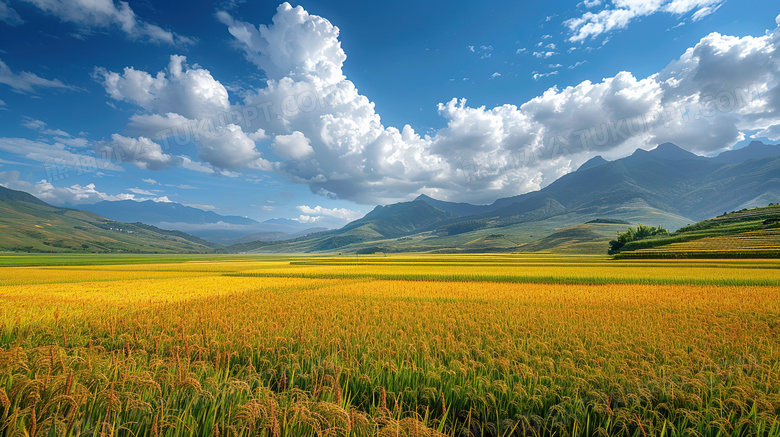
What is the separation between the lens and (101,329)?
384 inches

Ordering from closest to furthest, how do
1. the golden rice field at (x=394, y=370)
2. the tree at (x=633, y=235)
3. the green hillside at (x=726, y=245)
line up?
1. the golden rice field at (x=394, y=370)
2. the green hillside at (x=726, y=245)
3. the tree at (x=633, y=235)

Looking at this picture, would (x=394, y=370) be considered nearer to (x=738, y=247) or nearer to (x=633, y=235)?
(x=738, y=247)

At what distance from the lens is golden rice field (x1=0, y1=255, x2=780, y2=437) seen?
4070mm

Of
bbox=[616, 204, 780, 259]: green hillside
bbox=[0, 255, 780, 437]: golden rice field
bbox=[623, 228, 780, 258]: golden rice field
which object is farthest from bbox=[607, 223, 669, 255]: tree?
bbox=[0, 255, 780, 437]: golden rice field

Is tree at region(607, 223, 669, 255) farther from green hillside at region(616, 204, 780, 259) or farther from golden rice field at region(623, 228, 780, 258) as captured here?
golden rice field at region(623, 228, 780, 258)

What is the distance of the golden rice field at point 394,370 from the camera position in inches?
160

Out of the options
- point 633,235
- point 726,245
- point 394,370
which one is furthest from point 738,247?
point 394,370

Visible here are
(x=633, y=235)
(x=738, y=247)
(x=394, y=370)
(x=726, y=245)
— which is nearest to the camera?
(x=394, y=370)

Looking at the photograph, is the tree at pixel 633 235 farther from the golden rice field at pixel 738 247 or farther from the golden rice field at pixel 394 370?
the golden rice field at pixel 394 370

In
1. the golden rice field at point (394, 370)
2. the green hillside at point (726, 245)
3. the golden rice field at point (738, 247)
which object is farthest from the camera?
the green hillside at point (726, 245)

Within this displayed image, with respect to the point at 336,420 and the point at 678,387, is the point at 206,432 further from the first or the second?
the point at 678,387

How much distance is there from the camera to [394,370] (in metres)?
6.07

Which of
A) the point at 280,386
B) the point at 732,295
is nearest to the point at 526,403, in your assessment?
the point at 280,386

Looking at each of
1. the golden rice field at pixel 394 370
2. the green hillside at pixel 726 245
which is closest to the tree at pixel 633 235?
the green hillside at pixel 726 245
